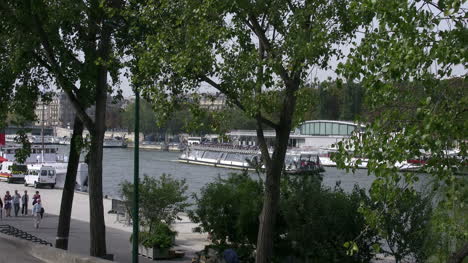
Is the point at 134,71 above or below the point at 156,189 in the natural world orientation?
above

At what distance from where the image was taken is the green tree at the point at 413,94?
6.33m

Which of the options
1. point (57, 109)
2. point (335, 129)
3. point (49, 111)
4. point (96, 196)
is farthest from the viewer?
point (49, 111)

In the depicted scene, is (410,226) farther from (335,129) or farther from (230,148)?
(230,148)

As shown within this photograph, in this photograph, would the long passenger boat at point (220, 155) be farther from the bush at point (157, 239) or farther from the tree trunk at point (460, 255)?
the tree trunk at point (460, 255)

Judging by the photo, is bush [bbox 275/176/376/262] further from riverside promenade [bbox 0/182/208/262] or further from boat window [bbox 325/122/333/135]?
boat window [bbox 325/122/333/135]

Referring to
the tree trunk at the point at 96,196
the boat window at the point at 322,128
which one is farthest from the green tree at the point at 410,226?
the boat window at the point at 322,128

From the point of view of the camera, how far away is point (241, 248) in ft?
61.1

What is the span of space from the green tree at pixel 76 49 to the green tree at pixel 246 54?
283 centimetres

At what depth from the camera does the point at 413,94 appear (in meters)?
7.34

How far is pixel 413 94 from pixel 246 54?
613cm

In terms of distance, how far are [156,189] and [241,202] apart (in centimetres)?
738

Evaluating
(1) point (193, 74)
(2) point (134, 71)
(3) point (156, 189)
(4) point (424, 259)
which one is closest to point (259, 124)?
(1) point (193, 74)

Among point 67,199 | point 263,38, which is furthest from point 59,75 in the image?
point 263,38

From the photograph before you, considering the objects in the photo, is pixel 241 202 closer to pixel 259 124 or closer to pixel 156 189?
pixel 259 124
